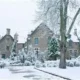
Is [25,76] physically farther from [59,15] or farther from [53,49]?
[53,49]

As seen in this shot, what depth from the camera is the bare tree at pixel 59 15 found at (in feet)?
91.5

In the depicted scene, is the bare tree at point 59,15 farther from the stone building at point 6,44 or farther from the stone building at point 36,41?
the stone building at point 6,44

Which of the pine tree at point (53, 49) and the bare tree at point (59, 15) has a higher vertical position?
the bare tree at point (59, 15)

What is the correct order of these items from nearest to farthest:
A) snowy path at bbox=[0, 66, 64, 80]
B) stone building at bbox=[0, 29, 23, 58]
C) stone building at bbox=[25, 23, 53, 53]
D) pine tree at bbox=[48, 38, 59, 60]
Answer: snowy path at bbox=[0, 66, 64, 80] → pine tree at bbox=[48, 38, 59, 60] → stone building at bbox=[25, 23, 53, 53] → stone building at bbox=[0, 29, 23, 58]

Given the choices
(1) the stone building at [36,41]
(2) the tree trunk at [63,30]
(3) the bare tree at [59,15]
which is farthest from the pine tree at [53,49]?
(2) the tree trunk at [63,30]

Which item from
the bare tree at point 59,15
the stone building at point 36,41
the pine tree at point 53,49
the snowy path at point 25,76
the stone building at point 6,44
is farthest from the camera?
the stone building at point 6,44

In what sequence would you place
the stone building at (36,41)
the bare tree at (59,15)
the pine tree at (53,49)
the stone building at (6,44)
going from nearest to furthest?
the bare tree at (59,15), the pine tree at (53,49), the stone building at (36,41), the stone building at (6,44)

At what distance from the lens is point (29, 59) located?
3991cm

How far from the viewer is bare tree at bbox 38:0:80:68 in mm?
27891

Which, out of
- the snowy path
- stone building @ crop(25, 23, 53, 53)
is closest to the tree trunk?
the snowy path

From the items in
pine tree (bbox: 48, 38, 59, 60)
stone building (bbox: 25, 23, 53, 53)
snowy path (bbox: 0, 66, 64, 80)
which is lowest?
snowy path (bbox: 0, 66, 64, 80)

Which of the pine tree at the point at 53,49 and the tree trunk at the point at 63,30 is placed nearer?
the tree trunk at the point at 63,30

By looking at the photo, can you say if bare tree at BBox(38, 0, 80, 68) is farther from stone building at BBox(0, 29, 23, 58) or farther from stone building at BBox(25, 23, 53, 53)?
stone building at BBox(0, 29, 23, 58)

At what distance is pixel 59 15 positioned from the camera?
95.0 ft
